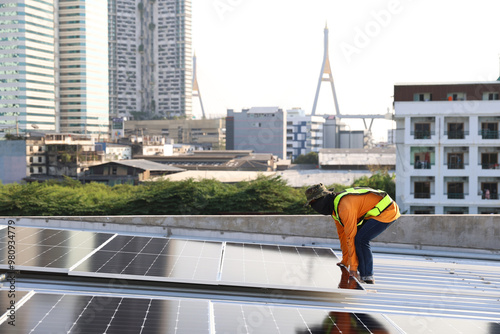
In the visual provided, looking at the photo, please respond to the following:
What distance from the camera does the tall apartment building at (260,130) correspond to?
14338cm

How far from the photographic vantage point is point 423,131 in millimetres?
41375

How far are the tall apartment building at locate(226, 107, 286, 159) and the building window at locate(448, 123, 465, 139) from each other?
335 feet

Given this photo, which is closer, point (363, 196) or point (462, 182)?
point (363, 196)

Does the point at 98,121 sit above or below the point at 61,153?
above

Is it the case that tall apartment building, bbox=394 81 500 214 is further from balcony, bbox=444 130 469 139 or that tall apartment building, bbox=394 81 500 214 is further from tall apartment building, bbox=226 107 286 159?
tall apartment building, bbox=226 107 286 159

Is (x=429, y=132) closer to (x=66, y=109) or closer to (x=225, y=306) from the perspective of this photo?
(x=225, y=306)

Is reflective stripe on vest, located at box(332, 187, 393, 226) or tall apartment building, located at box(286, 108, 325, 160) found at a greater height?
tall apartment building, located at box(286, 108, 325, 160)

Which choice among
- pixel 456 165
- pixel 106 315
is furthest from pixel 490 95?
pixel 106 315

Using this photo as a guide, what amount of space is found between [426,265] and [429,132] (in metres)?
32.7

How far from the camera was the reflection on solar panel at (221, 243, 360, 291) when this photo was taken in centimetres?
Answer: 754

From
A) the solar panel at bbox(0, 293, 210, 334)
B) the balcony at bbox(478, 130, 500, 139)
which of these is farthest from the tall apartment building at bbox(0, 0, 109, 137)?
the solar panel at bbox(0, 293, 210, 334)

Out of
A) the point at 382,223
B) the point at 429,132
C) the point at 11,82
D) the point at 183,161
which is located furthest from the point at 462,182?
the point at 11,82

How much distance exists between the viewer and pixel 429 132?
41344mm

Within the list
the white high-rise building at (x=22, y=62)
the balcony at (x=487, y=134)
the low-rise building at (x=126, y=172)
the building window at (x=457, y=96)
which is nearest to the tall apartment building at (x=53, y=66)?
the white high-rise building at (x=22, y=62)
